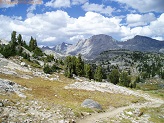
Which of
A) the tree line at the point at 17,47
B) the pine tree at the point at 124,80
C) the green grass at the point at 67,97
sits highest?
the tree line at the point at 17,47

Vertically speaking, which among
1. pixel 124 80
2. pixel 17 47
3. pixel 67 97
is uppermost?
pixel 17 47

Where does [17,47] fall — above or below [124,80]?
above

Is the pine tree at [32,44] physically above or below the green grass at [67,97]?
above

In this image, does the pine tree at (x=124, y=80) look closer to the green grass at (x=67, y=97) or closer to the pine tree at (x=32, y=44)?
the pine tree at (x=32, y=44)

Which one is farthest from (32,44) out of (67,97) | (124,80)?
(67,97)

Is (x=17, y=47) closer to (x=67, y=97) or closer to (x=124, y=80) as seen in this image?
(x=124, y=80)

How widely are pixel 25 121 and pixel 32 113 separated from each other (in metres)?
3.77

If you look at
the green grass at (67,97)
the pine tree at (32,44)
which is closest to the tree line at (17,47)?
the pine tree at (32,44)

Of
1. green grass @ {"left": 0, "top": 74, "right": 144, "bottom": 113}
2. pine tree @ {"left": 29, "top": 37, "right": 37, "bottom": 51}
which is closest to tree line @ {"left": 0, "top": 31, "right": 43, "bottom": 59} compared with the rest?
pine tree @ {"left": 29, "top": 37, "right": 37, "bottom": 51}

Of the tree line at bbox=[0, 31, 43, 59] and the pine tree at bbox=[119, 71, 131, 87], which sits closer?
the tree line at bbox=[0, 31, 43, 59]

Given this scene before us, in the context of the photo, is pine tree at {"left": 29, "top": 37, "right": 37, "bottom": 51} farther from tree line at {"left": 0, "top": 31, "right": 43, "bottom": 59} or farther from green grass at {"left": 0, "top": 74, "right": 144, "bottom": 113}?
green grass at {"left": 0, "top": 74, "right": 144, "bottom": 113}

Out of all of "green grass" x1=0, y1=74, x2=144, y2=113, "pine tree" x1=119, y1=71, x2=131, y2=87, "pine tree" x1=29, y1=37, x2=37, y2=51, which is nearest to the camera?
"green grass" x1=0, y1=74, x2=144, y2=113

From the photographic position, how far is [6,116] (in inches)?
1008

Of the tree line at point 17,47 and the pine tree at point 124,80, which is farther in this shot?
the pine tree at point 124,80
